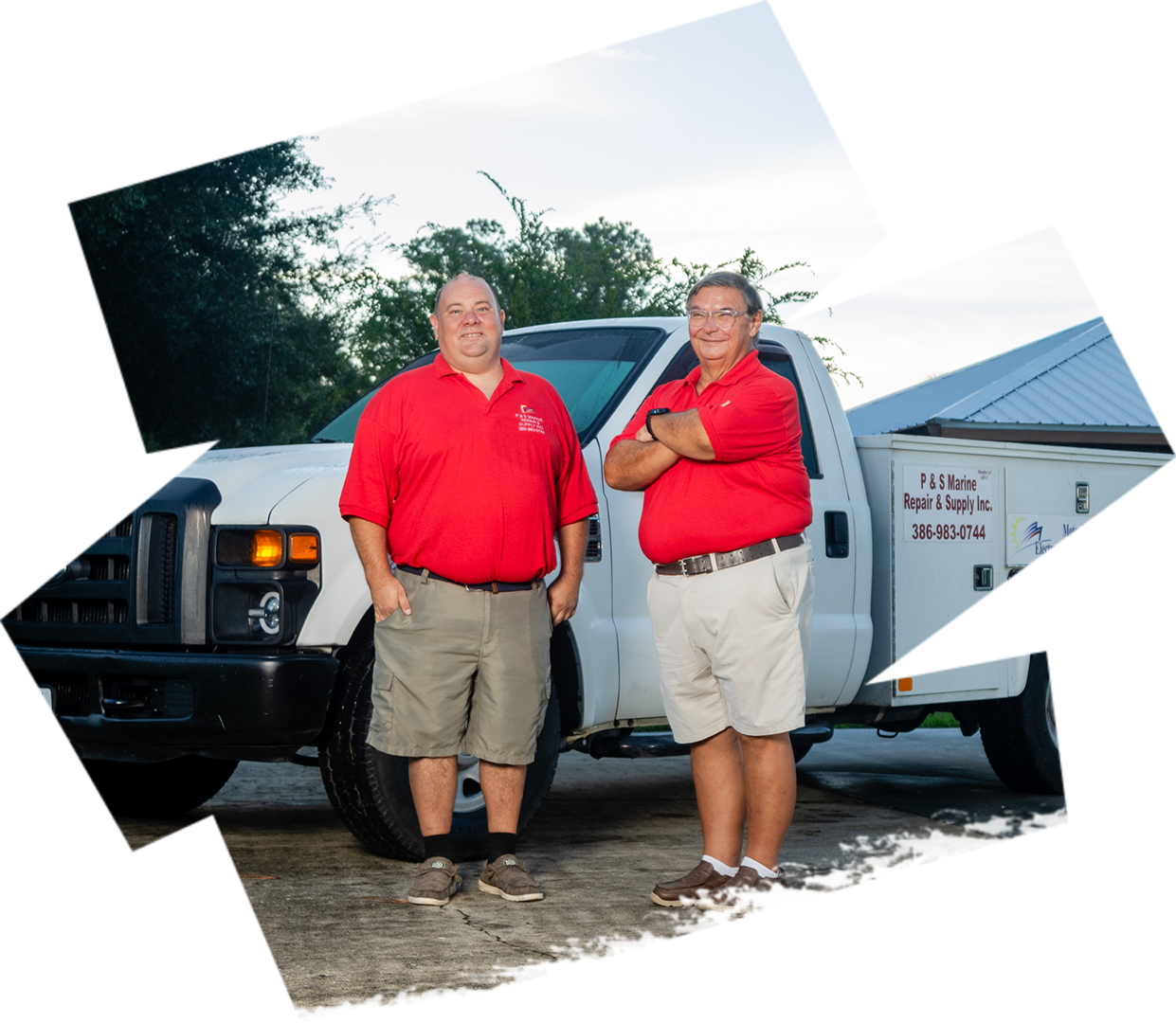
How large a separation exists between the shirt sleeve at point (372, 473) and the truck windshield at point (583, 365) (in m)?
1.11

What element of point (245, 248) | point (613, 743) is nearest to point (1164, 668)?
point (613, 743)

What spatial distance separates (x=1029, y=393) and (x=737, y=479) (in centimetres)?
1386

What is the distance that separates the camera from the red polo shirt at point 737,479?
465 cm

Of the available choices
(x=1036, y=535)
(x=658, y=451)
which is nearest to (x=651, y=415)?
(x=658, y=451)

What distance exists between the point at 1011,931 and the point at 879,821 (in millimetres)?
2076

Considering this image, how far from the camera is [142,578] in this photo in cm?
522

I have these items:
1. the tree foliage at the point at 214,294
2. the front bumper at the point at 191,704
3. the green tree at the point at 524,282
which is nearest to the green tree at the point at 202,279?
the tree foliage at the point at 214,294

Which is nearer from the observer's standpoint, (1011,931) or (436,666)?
(1011,931)

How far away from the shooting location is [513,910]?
4711mm

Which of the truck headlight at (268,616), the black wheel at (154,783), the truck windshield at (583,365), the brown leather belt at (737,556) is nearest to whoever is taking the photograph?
the brown leather belt at (737,556)

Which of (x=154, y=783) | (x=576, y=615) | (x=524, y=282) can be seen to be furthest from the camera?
(x=524, y=282)

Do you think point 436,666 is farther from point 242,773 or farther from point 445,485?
point 242,773

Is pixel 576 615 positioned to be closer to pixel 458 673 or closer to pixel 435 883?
pixel 458 673

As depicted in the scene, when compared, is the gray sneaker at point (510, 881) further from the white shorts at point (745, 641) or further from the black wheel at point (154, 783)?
the black wheel at point (154, 783)
